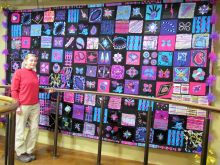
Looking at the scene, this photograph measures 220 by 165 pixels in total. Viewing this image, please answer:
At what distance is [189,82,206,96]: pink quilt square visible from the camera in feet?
10.5

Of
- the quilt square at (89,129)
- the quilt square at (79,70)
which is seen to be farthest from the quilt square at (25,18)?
the quilt square at (89,129)

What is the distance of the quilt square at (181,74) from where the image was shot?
3283 mm

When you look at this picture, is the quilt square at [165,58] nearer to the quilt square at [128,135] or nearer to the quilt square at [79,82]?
the quilt square at [128,135]

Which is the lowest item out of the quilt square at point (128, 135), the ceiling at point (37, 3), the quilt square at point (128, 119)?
the quilt square at point (128, 135)

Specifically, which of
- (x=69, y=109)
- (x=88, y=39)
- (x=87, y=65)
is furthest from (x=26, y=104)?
(x=88, y=39)

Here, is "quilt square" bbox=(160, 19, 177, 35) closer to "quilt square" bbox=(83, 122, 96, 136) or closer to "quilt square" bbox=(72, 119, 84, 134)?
"quilt square" bbox=(83, 122, 96, 136)

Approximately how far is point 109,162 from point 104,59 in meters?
1.37

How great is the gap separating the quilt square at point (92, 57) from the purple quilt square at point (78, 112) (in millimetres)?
649

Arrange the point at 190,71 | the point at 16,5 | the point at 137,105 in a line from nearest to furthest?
the point at 190,71 → the point at 137,105 → the point at 16,5

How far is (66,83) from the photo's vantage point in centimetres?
396

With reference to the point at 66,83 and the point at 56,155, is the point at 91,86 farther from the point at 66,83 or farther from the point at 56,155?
the point at 56,155

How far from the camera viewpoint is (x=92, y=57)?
379cm

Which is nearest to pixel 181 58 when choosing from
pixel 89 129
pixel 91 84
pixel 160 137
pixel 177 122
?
pixel 177 122

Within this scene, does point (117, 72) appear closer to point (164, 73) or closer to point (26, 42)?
point (164, 73)
